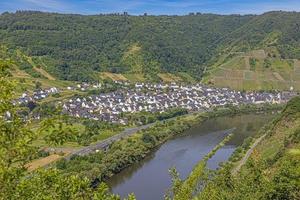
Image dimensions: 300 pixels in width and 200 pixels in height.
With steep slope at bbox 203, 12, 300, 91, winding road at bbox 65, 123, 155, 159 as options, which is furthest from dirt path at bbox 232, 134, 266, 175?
steep slope at bbox 203, 12, 300, 91

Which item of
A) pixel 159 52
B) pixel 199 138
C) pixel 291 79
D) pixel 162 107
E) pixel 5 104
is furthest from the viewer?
pixel 159 52

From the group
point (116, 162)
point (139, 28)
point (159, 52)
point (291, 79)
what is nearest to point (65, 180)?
point (116, 162)

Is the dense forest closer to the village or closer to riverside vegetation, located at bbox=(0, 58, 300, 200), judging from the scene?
the village

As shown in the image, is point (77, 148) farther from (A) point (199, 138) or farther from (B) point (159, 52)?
(B) point (159, 52)

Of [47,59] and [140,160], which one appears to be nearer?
[140,160]

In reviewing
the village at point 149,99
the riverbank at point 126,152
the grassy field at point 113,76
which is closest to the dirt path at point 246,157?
the riverbank at point 126,152

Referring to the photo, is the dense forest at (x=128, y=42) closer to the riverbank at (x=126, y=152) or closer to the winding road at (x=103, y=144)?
the riverbank at (x=126, y=152)
